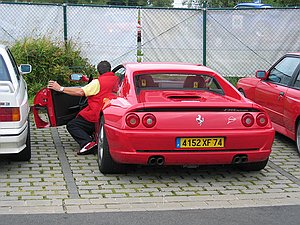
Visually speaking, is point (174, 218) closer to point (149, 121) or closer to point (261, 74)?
point (149, 121)

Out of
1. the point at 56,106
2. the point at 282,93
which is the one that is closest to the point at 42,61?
the point at 56,106

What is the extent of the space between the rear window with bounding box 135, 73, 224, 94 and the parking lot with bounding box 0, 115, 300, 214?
3.46 feet

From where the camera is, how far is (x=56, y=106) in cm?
831

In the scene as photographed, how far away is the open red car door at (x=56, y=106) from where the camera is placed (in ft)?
27.0

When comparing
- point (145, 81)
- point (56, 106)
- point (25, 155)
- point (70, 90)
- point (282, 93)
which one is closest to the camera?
point (145, 81)

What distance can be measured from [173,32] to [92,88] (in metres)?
6.64

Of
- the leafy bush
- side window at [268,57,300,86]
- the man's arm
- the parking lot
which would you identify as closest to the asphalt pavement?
the parking lot

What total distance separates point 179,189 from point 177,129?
27.8 inches

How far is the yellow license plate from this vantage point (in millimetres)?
6395

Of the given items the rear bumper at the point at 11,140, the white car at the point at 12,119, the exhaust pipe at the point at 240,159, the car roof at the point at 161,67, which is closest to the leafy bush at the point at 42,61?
the car roof at the point at 161,67

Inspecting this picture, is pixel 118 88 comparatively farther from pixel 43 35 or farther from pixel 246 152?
pixel 43 35

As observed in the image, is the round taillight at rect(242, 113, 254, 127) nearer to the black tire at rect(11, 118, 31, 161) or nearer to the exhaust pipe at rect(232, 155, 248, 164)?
the exhaust pipe at rect(232, 155, 248, 164)

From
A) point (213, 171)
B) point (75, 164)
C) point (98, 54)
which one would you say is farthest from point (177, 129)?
point (98, 54)

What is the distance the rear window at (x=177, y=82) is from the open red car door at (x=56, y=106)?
1.50 metres
